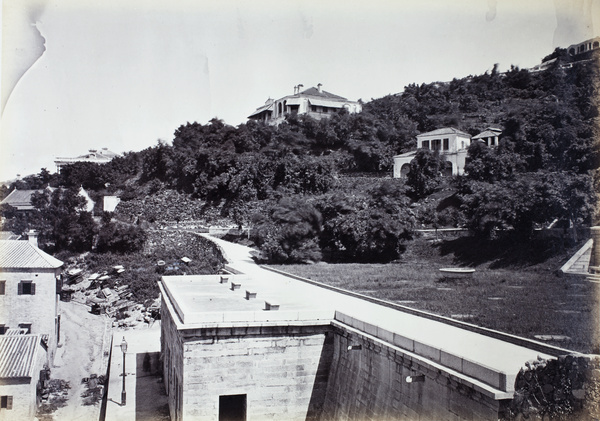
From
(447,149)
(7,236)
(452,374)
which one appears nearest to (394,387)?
(452,374)

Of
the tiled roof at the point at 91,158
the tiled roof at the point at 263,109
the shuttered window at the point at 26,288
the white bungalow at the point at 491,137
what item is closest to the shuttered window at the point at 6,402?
the shuttered window at the point at 26,288

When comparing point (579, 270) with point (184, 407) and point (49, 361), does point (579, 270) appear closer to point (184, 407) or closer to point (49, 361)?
point (184, 407)

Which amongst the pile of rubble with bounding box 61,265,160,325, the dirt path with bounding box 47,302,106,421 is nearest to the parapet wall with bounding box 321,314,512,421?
the dirt path with bounding box 47,302,106,421

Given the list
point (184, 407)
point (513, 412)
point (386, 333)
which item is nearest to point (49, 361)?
point (184, 407)

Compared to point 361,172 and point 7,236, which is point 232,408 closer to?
point 7,236

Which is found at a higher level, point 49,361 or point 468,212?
point 468,212

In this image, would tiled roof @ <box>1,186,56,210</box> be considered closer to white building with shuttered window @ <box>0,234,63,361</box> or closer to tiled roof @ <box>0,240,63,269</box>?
tiled roof @ <box>0,240,63,269</box>
